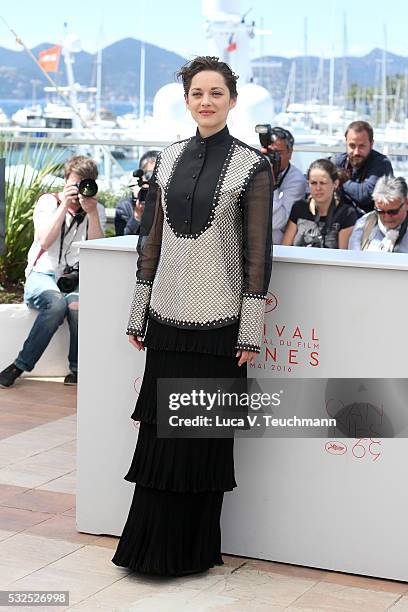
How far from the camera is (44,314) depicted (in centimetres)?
753

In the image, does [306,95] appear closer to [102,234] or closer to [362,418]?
[102,234]

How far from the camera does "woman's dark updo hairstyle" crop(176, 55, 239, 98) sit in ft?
13.4

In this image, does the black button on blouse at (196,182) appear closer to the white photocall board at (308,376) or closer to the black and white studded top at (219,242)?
the black and white studded top at (219,242)

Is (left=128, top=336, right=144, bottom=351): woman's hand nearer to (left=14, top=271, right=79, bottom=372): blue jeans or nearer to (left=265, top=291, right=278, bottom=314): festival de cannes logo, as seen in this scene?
(left=265, top=291, right=278, bottom=314): festival de cannes logo

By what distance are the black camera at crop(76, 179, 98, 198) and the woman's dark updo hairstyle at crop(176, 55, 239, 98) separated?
3.13m

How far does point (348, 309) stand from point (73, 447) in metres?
2.43

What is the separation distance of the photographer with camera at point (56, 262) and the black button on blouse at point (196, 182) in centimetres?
328

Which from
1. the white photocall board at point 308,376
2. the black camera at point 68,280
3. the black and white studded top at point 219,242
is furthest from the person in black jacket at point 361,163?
the black and white studded top at point 219,242

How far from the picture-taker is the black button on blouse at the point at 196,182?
4039mm

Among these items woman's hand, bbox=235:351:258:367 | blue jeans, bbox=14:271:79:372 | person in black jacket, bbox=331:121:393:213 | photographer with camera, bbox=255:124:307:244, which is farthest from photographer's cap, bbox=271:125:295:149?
woman's hand, bbox=235:351:258:367

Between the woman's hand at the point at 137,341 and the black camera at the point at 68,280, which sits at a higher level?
the woman's hand at the point at 137,341

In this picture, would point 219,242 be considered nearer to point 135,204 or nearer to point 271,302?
point 271,302

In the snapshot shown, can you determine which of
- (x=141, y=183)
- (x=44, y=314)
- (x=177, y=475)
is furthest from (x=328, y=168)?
(x=177, y=475)

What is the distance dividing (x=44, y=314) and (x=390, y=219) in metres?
2.39
